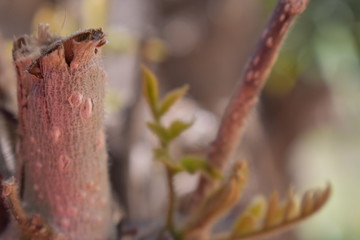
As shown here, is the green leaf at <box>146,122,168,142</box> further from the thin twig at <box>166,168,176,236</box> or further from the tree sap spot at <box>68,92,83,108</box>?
the tree sap spot at <box>68,92,83,108</box>

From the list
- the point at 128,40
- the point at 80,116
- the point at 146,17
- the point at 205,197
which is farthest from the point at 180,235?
the point at 146,17

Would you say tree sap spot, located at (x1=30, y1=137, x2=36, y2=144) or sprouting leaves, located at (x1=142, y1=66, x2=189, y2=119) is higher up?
tree sap spot, located at (x1=30, y1=137, x2=36, y2=144)

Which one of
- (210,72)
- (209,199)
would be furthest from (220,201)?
(210,72)

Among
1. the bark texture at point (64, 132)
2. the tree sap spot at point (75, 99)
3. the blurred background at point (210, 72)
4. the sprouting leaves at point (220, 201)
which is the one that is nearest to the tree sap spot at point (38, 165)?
the bark texture at point (64, 132)

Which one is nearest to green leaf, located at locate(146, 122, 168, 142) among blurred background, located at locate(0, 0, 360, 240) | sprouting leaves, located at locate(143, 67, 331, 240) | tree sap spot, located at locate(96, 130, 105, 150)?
sprouting leaves, located at locate(143, 67, 331, 240)

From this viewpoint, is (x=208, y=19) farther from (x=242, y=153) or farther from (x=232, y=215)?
(x=232, y=215)
